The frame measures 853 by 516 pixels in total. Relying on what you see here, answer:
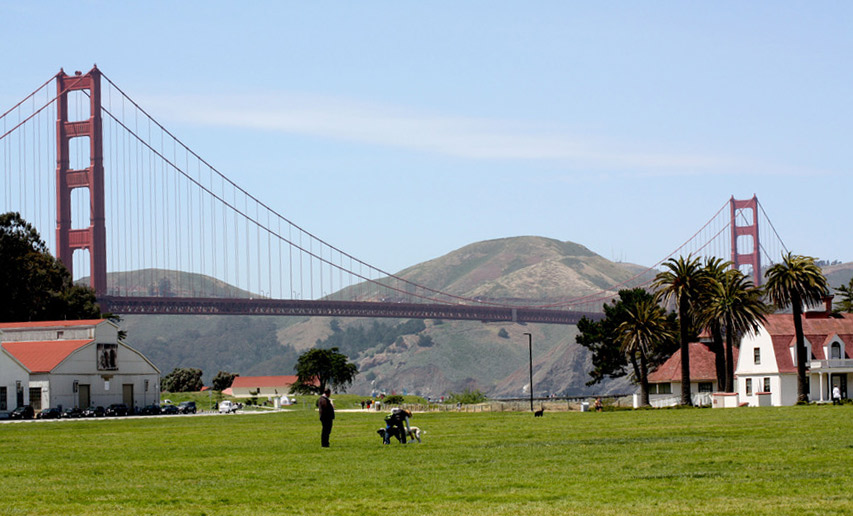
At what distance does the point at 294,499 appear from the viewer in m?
21.2

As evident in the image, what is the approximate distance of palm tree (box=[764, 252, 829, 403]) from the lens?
86188mm

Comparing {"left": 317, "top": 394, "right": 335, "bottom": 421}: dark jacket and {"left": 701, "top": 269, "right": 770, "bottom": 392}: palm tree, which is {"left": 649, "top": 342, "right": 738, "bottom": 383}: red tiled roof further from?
{"left": 317, "top": 394, "right": 335, "bottom": 421}: dark jacket

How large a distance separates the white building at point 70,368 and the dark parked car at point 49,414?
3355 mm

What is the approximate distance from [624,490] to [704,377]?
284ft

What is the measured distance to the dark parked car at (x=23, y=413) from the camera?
88525 millimetres

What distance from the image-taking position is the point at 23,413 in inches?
3509

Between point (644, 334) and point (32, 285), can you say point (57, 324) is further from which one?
point (644, 334)

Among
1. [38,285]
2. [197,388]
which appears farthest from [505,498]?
[197,388]

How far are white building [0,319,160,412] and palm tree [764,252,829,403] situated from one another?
5427cm

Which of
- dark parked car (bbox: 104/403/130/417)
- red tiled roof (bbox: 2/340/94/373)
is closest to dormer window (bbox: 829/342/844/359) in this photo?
dark parked car (bbox: 104/403/130/417)

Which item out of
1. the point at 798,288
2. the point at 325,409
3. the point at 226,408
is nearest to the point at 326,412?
the point at 325,409

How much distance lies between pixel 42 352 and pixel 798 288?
60.0 meters

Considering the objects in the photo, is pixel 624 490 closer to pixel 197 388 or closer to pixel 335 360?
pixel 335 360

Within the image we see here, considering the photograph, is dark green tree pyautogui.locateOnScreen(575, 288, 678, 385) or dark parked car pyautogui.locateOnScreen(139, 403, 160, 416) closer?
dark parked car pyautogui.locateOnScreen(139, 403, 160, 416)
